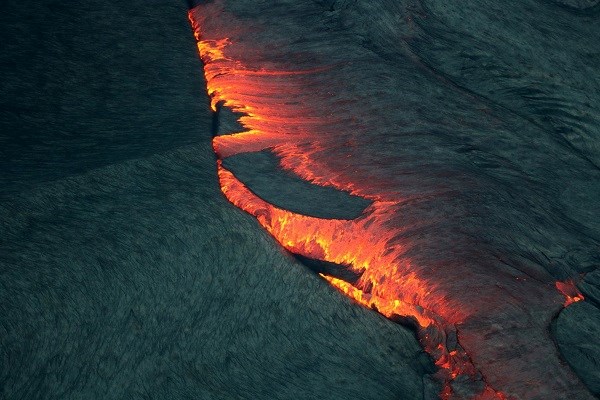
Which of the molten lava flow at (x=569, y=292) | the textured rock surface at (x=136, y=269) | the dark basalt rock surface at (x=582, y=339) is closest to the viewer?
the textured rock surface at (x=136, y=269)

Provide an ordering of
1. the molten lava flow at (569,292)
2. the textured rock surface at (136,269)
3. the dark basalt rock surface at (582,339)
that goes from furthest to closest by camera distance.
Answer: the molten lava flow at (569,292) → the dark basalt rock surface at (582,339) → the textured rock surface at (136,269)

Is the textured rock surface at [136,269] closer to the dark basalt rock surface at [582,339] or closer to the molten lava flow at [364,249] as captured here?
the molten lava flow at [364,249]

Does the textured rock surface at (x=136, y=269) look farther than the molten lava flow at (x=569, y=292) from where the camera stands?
No

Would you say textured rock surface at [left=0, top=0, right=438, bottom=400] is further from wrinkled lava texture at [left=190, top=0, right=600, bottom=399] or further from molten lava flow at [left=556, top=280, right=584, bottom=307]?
molten lava flow at [left=556, top=280, right=584, bottom=307]

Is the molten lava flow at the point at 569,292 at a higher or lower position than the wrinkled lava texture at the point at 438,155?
lower

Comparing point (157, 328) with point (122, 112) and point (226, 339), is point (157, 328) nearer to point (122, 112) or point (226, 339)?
point (226, 339)

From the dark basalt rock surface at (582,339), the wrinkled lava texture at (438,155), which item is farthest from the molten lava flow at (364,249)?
the dark basalt rock surface at (582,339)

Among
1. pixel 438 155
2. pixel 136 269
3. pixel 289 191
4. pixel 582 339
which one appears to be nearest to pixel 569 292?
pixel 582 339

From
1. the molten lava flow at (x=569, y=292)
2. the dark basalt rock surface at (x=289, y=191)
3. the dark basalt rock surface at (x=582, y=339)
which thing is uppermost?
the dark basalt rock surface at (x=289, y=191)
